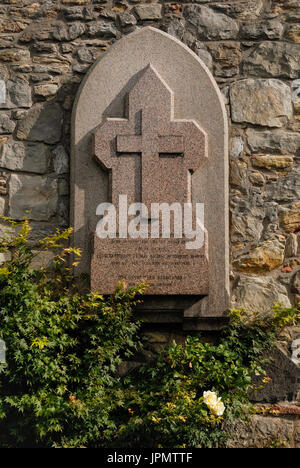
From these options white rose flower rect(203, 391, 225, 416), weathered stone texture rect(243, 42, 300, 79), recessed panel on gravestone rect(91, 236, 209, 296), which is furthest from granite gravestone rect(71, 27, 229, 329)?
white rose flower rect(203, 391, 225, 416)

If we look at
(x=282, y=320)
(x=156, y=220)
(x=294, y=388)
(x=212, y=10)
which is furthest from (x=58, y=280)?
(x=212, y=10)

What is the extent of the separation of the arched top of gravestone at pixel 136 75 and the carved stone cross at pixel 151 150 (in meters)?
0.12

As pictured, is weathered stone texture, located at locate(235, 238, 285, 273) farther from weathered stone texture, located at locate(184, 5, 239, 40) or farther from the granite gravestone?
weathered stone texture, located at locate(184, 5, 239, 40)

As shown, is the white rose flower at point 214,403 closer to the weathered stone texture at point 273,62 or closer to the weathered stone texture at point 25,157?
the weathered stone texture at point 25,157

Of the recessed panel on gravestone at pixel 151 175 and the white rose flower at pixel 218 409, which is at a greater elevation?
the recessed panel on gravestone at pixel 151 175

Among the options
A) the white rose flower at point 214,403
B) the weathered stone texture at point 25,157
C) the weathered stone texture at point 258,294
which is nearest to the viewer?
the white rose flower at point 214,403

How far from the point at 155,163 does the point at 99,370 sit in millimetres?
1472

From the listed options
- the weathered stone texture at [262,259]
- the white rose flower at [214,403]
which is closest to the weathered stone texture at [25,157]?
the weathered stone texture at [262,259]

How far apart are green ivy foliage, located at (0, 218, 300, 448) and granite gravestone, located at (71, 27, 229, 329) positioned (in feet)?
0.67

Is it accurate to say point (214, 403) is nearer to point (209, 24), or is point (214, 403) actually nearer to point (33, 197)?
point (33, 197)

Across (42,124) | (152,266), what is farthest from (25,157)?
(152,266)

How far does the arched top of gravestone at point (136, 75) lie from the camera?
4027mm

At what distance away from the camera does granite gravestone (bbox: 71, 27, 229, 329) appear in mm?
3814

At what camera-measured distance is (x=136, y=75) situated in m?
4.05
